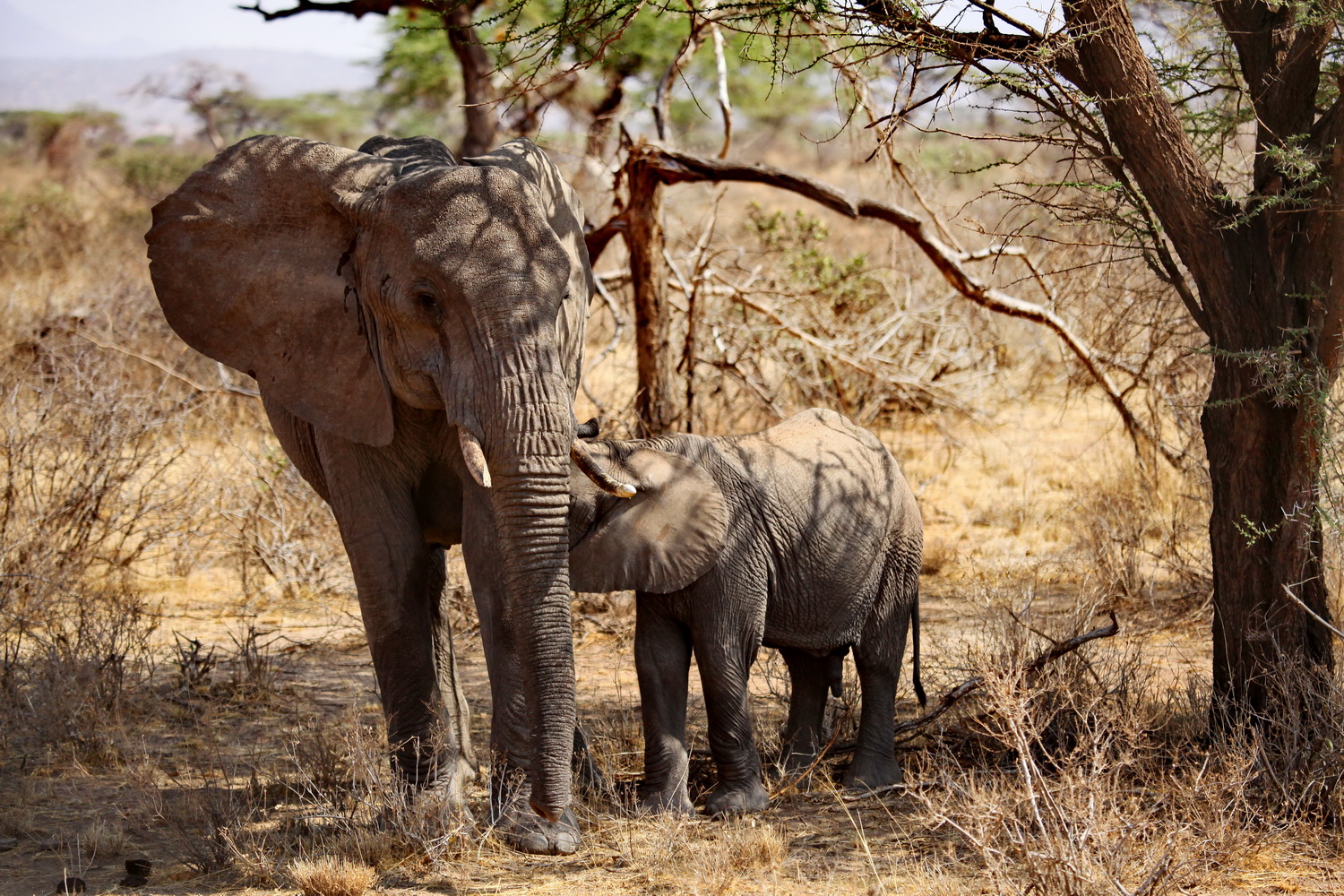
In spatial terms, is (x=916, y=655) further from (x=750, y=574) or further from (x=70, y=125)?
(x=70, y=125)

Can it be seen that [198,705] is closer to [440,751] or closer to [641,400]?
[440,751]

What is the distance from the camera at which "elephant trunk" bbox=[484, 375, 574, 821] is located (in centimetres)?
411

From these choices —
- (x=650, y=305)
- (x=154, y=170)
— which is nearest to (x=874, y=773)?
(x=650, y=305)

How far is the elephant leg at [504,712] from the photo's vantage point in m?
4.38

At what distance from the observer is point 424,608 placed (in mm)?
4770

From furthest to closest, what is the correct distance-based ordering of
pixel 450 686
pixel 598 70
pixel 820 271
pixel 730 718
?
pixel 598 70
pixel 820 271
pixel 450 686
pixel 730 718

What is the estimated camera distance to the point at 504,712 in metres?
4.41

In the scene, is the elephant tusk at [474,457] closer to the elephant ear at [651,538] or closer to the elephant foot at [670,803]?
the elephant ear at [651,538]

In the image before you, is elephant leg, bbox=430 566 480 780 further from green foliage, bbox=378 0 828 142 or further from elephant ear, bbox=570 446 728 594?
green foliage, bbox=378 0 828 142

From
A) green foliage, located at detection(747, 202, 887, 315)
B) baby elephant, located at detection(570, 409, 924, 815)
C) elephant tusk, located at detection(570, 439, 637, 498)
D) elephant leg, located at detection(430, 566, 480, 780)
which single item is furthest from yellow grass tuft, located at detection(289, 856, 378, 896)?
green foliage, located at detection(747, 202, 887, 315)

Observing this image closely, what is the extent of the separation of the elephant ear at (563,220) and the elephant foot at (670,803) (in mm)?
1417

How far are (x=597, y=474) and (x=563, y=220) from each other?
98 centimetres

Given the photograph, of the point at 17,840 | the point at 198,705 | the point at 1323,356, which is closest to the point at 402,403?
the point at 17,840

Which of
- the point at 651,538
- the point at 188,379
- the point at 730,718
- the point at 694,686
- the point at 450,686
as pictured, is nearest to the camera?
the point at 651,538
